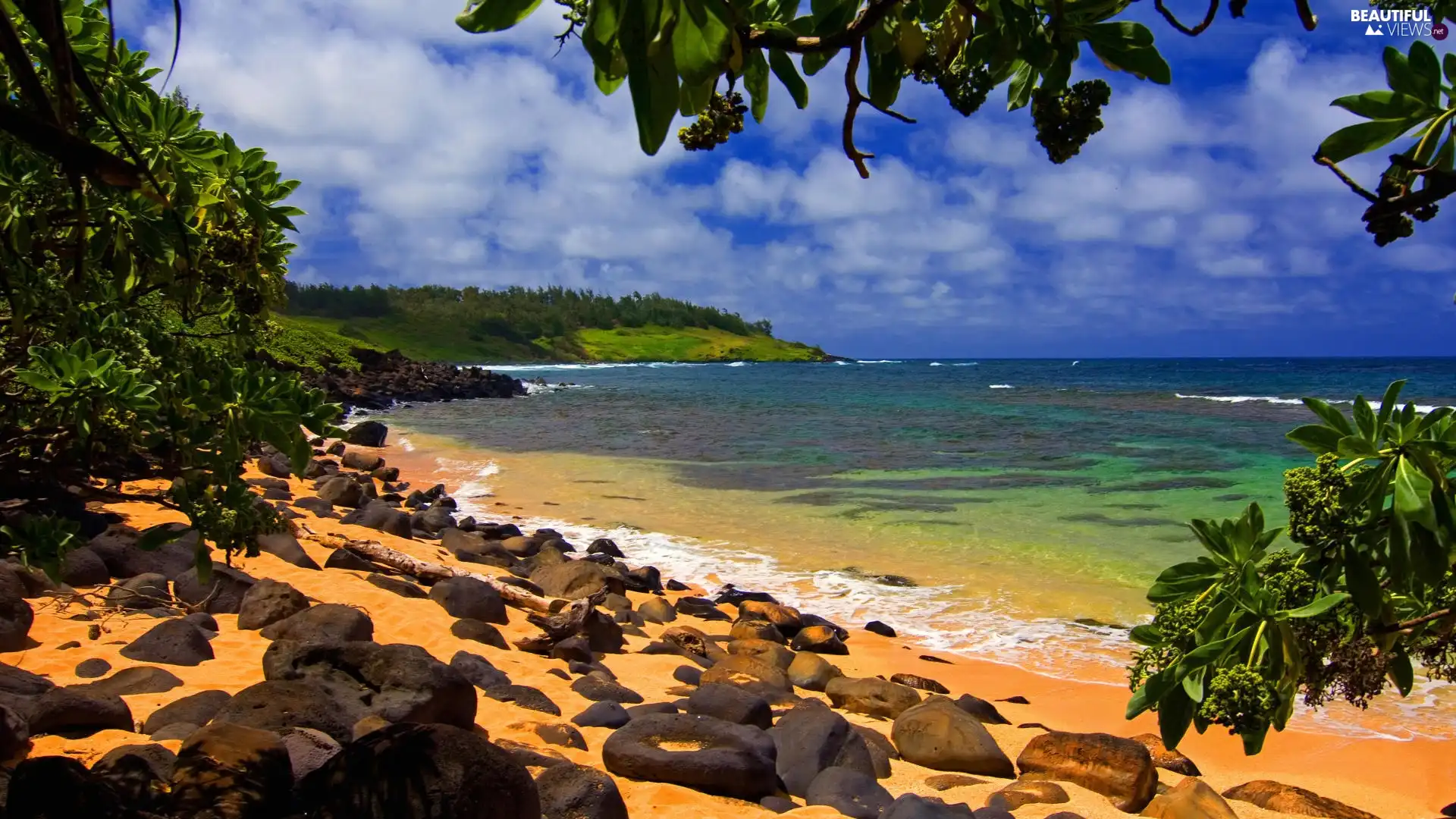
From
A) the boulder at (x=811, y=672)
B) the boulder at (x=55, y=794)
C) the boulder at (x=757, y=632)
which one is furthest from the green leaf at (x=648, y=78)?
the boulder at (x=757, y=632)

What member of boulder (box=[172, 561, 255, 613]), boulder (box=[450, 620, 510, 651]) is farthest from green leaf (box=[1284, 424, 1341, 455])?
boulder (box=[172, 561, 255, 613])

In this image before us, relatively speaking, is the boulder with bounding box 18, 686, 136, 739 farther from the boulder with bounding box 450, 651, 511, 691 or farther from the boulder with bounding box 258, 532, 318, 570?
the boulder with bounding box 258, 532, 318, 570

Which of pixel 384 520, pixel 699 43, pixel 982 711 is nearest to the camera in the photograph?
pixel 699 43

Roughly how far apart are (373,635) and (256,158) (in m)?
3.82

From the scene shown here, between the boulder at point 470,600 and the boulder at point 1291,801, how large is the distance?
4.82 m

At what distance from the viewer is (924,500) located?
574 inches

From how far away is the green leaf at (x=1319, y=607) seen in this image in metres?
1.56

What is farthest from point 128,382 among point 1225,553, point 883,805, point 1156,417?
point 1156,417

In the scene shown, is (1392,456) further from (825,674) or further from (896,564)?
(896,564)

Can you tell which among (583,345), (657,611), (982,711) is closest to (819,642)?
(657,611)

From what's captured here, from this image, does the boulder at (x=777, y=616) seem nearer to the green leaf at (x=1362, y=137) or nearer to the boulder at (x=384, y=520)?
the boulder at (x=384, y=520)

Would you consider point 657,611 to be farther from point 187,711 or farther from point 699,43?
point 699,43

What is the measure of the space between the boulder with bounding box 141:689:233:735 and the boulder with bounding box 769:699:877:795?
2479 mm

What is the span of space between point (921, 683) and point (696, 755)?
297cm
